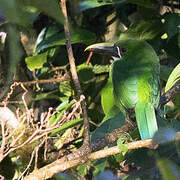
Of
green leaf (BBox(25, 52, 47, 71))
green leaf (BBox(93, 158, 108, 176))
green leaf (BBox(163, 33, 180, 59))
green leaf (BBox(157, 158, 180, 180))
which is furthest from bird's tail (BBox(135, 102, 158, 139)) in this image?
green leaf (BBox(157, 158, 180, 180))

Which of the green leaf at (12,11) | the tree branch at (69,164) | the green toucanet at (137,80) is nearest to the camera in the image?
the green leaf at (12,11)

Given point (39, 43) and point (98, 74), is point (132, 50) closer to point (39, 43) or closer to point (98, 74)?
point (98, 74)

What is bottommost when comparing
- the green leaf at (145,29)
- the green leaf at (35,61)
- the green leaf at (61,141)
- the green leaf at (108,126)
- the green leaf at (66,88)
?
the green leaf at (61,141)

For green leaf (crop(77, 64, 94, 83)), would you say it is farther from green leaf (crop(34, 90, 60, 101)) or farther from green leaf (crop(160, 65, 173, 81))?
green leaf (crop(160, 65, 173, 81))

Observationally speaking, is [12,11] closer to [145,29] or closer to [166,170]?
Result: [166,170]

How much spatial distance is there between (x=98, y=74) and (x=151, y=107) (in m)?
0.99

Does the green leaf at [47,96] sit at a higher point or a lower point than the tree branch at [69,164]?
lower

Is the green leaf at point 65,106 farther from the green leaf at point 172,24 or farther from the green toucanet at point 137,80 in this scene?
the green leaf at point 172,24

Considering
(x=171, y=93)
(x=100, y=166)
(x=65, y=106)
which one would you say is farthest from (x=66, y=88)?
(x=100, y=166)

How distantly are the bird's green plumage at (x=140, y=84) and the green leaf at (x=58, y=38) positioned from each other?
334 millimetres

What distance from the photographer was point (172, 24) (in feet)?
7.55

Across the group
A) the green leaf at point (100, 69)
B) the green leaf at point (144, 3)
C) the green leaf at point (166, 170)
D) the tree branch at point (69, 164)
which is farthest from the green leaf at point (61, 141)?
the green leaf at point (166, 170)

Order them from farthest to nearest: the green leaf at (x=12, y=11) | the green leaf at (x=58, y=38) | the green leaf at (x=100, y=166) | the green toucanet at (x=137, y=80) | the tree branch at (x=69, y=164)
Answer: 1. the green leaf at (x=58, y=38)
2. the green toucanet at (x=137, y=80)
3. the green leaf at (x=100, y=166)
4. the tree branch at (x=69, y=164)
5. the green leaf at (x=12, y=11)

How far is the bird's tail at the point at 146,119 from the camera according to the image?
1704 millimetres
